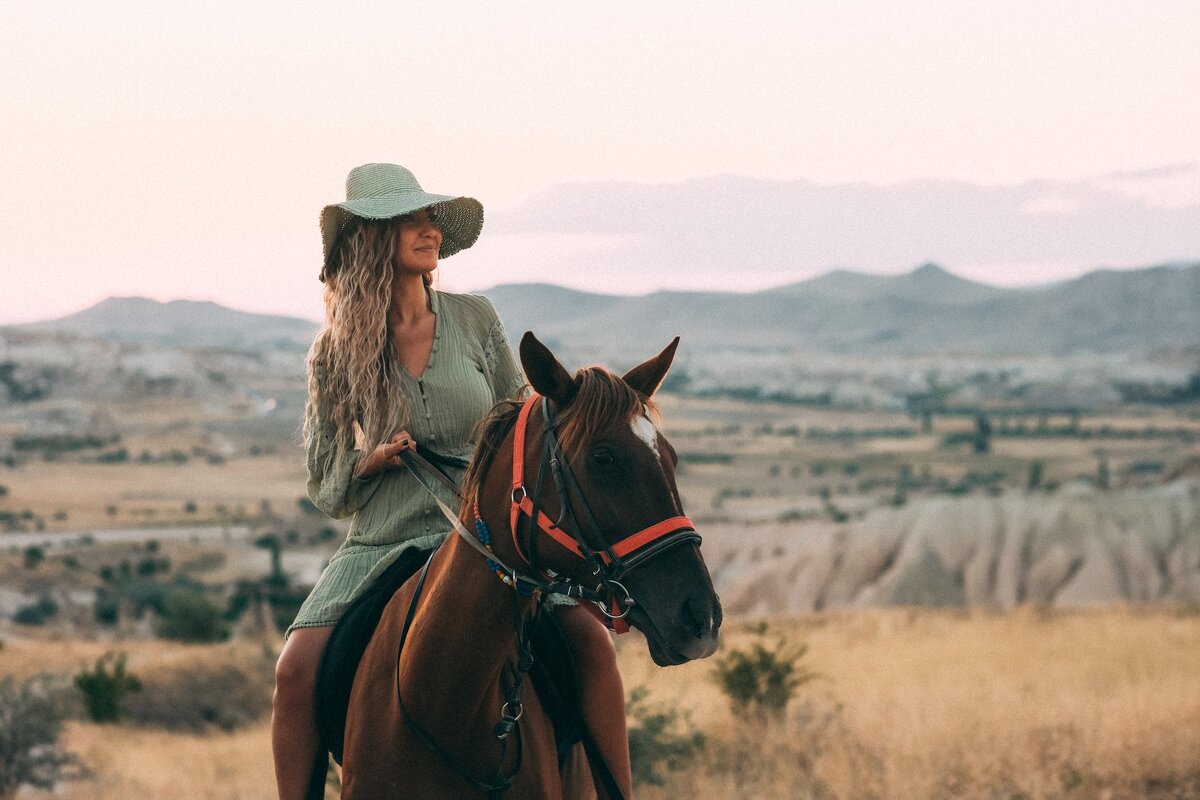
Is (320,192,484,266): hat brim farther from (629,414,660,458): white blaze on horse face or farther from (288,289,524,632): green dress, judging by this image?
(629,414,660,458): white blaze on horse face

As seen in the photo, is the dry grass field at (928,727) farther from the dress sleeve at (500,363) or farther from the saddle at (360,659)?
the dress sleeve at (500,363)

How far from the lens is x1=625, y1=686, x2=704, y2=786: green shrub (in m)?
10.2

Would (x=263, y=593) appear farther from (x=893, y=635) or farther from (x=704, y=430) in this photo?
(x=704, y=430)

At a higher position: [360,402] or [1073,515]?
[360,402]

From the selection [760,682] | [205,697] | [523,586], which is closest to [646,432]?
[523,586]

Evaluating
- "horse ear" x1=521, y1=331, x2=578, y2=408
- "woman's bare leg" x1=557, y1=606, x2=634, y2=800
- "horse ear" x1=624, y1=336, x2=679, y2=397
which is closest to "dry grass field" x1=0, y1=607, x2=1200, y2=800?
"woman's bare leg" x1=557, y1=606, x2=634, y2=800

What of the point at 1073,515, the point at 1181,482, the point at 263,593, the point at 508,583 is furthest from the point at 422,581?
the point at 1181,482

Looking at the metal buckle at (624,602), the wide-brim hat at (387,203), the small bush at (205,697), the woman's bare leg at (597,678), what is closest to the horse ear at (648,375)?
the metal buckle at (624,602)

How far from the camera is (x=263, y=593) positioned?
159ft

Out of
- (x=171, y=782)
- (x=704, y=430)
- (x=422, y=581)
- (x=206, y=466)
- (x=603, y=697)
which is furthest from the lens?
(x=704, y=430)

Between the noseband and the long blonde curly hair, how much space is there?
3.22ft

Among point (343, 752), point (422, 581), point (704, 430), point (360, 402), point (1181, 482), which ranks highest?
point (360, 402)

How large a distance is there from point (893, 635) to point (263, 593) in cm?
3123

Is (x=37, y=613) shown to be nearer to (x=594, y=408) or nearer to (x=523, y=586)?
(x=523, y=586)
